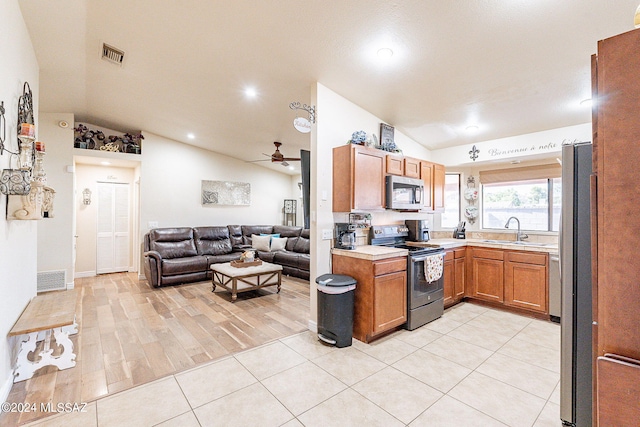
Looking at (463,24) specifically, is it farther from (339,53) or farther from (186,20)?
(186,20)

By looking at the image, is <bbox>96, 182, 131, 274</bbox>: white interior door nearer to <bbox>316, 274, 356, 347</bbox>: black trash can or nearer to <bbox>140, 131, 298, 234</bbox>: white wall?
<bbox>140, 131, 298, 234</bbox>: white wall

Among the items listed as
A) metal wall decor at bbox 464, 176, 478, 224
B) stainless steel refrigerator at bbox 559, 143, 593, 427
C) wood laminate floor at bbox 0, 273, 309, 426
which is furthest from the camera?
metal wall decor at bbox 464, 176, 478, 224

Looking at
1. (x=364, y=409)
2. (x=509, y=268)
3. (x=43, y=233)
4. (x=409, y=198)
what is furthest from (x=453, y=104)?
(x=43, y=233)

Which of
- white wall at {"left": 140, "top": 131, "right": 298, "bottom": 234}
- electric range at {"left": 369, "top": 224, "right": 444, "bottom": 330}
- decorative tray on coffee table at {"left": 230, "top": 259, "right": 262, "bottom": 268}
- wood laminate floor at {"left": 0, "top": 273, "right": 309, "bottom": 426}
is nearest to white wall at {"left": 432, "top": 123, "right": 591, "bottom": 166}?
electric range at {"left": 369, "top": 224, "right": 444, "bottom": 330}

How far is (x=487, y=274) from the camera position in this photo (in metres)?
3.96

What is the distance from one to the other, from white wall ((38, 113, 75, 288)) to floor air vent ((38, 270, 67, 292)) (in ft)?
0.19

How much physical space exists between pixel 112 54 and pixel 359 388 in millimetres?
4089

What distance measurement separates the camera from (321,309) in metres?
2.86

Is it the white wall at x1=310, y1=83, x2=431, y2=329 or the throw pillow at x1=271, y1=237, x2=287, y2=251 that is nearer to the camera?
Result: the white wall at x1=310, y1=83, x2=431, y2=329

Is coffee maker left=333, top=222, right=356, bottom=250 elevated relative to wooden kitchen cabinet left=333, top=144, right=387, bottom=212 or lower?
lower

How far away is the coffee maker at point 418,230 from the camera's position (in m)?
4.04

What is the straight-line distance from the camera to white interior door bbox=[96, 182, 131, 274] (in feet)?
19.6

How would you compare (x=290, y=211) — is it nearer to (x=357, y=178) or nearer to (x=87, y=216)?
(x=87, y=216)

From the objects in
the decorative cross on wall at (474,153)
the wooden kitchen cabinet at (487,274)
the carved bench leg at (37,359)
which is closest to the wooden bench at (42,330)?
the carved bench leg at (37,359)
